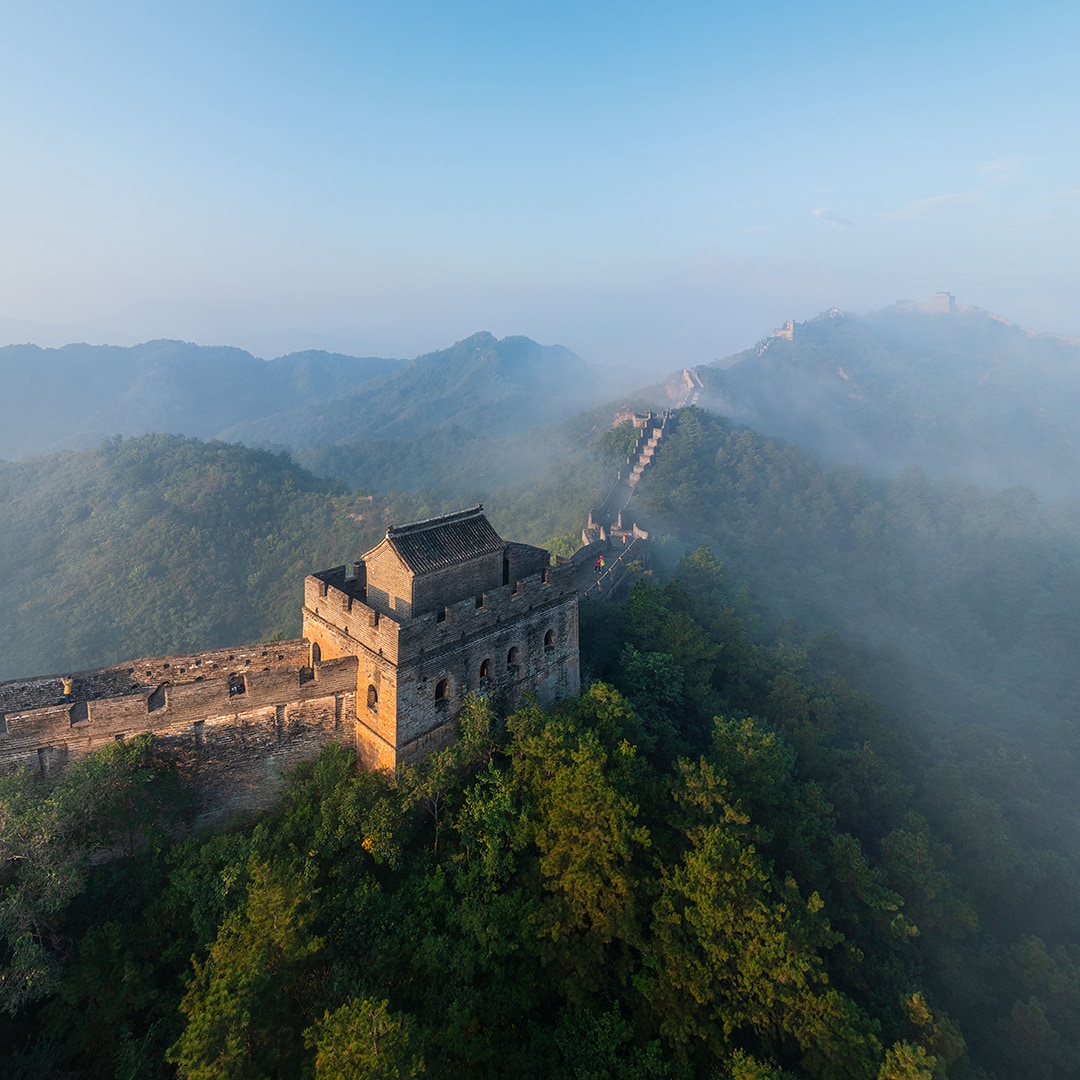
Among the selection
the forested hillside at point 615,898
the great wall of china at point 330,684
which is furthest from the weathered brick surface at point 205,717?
the forested hillside at point 615,898

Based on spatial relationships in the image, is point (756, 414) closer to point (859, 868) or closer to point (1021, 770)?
point (1021, 770)

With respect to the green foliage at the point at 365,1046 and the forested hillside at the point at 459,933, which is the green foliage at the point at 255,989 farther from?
the green foliage at the point at 365,1046

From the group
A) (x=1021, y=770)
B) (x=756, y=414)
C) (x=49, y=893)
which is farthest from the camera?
(x=756, y=414)

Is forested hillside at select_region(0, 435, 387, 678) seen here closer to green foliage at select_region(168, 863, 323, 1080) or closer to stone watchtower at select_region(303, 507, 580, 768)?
stone watchtower at select_region(303, 507, 580, 768)

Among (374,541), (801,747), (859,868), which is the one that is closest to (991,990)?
(859,868)

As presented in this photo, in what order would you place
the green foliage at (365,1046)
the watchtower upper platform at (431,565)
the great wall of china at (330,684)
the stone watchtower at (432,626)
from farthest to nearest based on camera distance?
1. the watchtower upper platform at (431,565)
2. the stone watchtower at (432,626)
3. the great wall of china at (330,684)
4. the green foliage at (365,1046)

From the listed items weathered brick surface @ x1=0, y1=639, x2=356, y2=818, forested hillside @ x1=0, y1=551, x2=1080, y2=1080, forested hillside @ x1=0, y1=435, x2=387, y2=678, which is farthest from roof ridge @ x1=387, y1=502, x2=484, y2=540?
forested hillside @ x1=0, y1=435, x2=387, y2=678

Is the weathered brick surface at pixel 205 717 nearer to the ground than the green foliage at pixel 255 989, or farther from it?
farther from it
